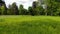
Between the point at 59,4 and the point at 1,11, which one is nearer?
the point at 59,4

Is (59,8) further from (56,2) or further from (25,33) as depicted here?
(25,33)

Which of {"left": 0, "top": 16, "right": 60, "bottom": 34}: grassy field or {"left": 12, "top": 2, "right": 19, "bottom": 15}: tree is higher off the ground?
{"left": 0, "top": 16, "right": 60, "bottom": 34}: grassy field

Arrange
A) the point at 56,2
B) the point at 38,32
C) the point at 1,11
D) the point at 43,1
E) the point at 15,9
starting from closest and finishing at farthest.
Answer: the point at 38,32
the point at 56,2
the point at 43,1
the point at 1,11
the point at 15,9

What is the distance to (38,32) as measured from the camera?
524 inches

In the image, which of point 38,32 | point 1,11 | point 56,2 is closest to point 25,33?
point 38,32

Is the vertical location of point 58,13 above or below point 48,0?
below

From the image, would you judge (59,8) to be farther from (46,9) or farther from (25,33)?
(25,33)

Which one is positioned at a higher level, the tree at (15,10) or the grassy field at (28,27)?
the grassy field at (28,27)

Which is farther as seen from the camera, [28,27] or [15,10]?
[15,10]

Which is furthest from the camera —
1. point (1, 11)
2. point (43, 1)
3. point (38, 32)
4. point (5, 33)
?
point (1, 11)

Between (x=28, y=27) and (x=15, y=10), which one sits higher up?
(x=28, y=27)

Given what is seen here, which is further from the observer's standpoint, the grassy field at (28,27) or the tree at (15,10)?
the tree at (15,10)

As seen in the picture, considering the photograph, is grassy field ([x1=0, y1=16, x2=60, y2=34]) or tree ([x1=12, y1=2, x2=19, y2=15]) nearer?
grassy field ([x1=0, y1=16, x2=60, y2=34])

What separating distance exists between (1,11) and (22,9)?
27.5m
